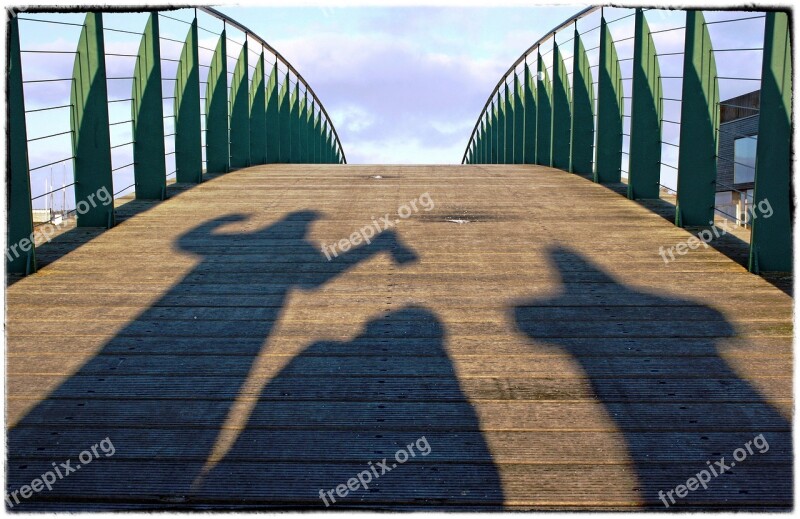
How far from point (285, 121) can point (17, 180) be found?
1366 cm

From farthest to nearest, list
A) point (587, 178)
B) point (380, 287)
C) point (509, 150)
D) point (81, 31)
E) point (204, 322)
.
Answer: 1. point (509, 150)
2. point (587, 178)
3. point (81, 31)
4. point (380, 287)
5. point (204, 322)

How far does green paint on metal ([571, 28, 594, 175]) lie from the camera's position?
13039 mm

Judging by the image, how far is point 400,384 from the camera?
510cm

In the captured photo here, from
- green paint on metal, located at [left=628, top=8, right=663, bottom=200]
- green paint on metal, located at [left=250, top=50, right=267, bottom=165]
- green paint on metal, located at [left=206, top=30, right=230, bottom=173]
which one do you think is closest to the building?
green paint on metal, located at [left=250, top=50, right=267, bottom=165]

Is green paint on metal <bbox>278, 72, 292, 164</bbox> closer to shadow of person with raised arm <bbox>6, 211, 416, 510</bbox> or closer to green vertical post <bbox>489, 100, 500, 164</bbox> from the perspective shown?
green vertical post <bbox>489, 100, 500, 164</bbox>

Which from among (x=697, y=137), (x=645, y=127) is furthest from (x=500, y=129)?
(x=697, y=137)

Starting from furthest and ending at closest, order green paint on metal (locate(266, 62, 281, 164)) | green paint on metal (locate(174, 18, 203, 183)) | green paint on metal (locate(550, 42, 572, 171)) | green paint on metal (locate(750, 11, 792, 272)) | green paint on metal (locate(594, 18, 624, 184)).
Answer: green paint on metal (locate(266, 62, 281, 164)) < green paint on metal (locate(550, 42, 572, 171)) < green paint on metal (locate(174, 18, 203, 183)) < green paint on metal (locate(594, 18, 624, 184)) < green paint on metal (locate(750, 11, 792, 272))

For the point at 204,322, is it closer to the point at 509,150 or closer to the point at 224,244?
the point at 224,244

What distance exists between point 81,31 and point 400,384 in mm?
5859

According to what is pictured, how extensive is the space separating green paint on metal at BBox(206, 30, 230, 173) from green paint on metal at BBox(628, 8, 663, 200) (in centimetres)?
630

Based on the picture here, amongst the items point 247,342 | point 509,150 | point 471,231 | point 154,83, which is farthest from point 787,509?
point 509,150

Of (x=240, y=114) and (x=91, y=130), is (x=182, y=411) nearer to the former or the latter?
(x=91, y=130)

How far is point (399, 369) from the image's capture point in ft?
17.4

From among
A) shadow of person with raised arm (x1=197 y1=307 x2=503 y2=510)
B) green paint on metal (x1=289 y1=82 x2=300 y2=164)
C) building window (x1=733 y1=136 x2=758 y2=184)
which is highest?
green paint on metal (x1=289 y1=82 x2=300 y2=164)
